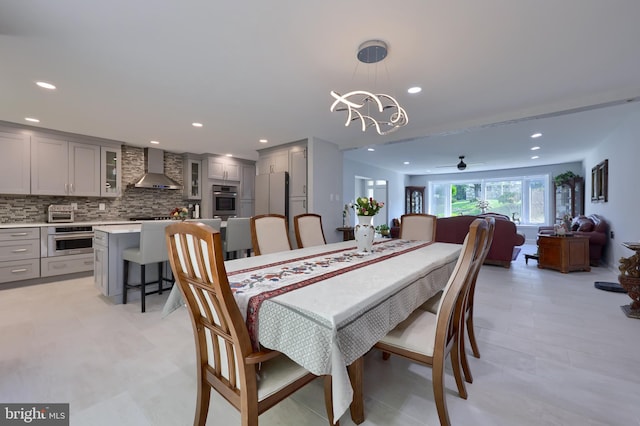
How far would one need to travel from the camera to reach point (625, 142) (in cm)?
414

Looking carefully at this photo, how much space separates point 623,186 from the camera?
4191mm

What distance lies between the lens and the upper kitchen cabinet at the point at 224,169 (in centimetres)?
615

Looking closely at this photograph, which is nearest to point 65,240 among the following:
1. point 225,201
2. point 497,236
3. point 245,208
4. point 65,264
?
point 65,264

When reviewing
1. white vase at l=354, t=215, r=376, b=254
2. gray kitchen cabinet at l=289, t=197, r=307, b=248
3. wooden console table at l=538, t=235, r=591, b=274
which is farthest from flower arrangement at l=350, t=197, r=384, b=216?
wooden console table at l=538, t=235, r=591, b=274

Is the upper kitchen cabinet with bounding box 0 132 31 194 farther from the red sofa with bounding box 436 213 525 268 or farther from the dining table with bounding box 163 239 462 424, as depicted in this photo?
the red sofa with bounding box 436 213 525 268

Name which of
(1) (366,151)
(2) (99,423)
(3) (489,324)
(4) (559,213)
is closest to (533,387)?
(3) (489,324)

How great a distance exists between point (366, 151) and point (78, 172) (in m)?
5.47

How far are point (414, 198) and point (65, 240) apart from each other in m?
10.0

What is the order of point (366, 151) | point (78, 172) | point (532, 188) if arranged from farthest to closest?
point (532, 188) → point (366, 151) → point (78, 172)

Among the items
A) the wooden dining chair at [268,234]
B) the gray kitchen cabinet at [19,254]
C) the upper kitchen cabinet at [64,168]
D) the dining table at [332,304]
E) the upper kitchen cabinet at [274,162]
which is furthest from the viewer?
the upper kitchen cabinet at [274,162]

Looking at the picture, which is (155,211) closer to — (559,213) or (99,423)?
(99,423)

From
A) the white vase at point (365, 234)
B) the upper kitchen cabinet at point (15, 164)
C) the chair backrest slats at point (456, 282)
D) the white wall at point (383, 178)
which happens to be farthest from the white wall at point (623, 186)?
the upper kitchen cabinet at point (15, 164)

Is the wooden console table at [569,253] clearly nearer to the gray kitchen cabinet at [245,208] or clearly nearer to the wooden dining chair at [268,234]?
the wooden dining chair at [268,234]

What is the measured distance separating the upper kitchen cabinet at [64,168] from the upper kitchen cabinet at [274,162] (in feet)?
9.22
